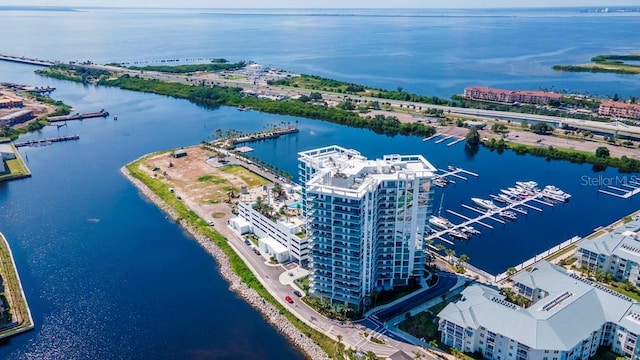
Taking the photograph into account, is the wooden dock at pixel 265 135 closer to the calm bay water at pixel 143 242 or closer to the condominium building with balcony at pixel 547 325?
the calm bay water at pixel 143 242

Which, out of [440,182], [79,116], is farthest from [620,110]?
[79,116]

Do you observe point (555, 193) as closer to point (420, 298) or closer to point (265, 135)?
point (420, 298)

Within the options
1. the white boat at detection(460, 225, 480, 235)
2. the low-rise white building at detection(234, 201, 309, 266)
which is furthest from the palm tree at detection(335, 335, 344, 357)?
the white boat at detection(460, 225, 480, 235)

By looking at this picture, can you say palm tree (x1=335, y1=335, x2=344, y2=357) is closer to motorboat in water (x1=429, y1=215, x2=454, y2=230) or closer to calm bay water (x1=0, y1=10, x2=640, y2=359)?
calm bay water (x1=0, y1=10, x2=640, y2=359)

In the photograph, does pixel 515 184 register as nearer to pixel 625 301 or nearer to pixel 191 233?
pixel 625 301

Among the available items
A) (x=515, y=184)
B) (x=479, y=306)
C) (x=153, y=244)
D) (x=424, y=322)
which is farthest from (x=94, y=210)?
(x=515, y=184)

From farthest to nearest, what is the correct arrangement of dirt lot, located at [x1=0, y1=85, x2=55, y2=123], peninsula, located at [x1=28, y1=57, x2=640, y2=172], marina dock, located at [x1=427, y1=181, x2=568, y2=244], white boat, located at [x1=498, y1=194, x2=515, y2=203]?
dirt lot, located at [x1=0, y1=85, x2=55, y2=123] → peninsula, located at [x1=28, y1=57, x2=640, y2=172] → white boat, located at [x1=498, y1=194, x2=515, y2=203] → marina dock, located at [x1=427, y1=181, x2=568, y2=244]

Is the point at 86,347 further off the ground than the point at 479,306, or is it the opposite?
the point at 479,306
